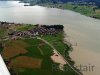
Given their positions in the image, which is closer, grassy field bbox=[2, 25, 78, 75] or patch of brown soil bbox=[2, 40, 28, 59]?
grassy field bbox=[2, 25, 78, 75]

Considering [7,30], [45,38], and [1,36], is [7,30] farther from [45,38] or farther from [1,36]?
[45,38]

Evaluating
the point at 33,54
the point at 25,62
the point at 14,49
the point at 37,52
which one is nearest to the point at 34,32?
the point at 14,49

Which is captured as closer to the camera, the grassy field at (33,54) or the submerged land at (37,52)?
the grassy field at (33,54)

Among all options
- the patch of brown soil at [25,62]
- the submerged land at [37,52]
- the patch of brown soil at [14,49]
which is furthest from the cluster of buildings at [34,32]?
the patch of brown soil at [25,62]

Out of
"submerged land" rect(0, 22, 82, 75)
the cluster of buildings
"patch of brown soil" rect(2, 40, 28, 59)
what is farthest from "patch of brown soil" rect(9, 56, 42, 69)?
the cluster of buildings

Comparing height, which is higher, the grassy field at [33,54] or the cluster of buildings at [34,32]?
the grassy field at [33,54]

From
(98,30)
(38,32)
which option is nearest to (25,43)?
(38,32)

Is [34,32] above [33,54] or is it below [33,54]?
below

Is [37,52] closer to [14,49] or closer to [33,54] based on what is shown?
[33,54]

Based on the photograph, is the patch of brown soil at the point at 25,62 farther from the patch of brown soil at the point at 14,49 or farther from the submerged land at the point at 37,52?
the patch of brown soil at the point at 14,49

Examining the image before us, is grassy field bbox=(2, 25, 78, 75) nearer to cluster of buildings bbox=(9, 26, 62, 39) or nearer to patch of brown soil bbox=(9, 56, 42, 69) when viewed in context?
patch of brown soil bbox=(9, 56, 42, 69)
